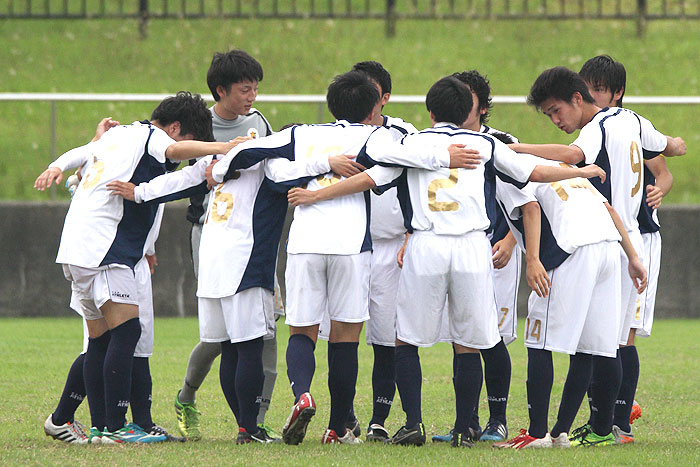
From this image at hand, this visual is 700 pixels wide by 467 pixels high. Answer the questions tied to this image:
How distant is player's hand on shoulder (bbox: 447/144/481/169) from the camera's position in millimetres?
5395

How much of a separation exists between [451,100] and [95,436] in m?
2.66

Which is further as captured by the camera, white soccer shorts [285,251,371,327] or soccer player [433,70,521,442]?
soccer player [433,70,521,442]

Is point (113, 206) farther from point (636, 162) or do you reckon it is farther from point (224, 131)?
point (636, 162)

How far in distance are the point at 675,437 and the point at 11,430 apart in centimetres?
387

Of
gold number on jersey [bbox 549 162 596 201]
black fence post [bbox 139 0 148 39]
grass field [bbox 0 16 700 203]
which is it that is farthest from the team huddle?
black fence post [bbox 139 0 148 39]

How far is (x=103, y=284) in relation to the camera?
5652mm

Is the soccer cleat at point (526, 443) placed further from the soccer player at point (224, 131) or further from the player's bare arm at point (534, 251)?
the soccer player at point (224, 131)

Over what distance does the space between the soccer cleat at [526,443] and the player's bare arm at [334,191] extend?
5.09 ft

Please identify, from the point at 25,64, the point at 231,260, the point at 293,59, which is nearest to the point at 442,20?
the point at 293,59

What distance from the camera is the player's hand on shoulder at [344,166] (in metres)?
5.54

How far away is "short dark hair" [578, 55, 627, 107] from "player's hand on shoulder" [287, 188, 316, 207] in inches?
75.1

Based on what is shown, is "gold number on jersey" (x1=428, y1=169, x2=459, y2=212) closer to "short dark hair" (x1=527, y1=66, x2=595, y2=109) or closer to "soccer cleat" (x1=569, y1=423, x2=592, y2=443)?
"short dark hair" (x1=527, y1=66, x2=595, y2=109)

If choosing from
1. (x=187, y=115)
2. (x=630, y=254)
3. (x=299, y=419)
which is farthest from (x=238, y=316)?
(x=630, y=254)

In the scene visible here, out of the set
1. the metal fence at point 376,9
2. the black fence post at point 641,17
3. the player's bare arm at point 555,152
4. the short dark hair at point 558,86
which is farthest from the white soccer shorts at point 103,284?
the black fence post at point 641,17
